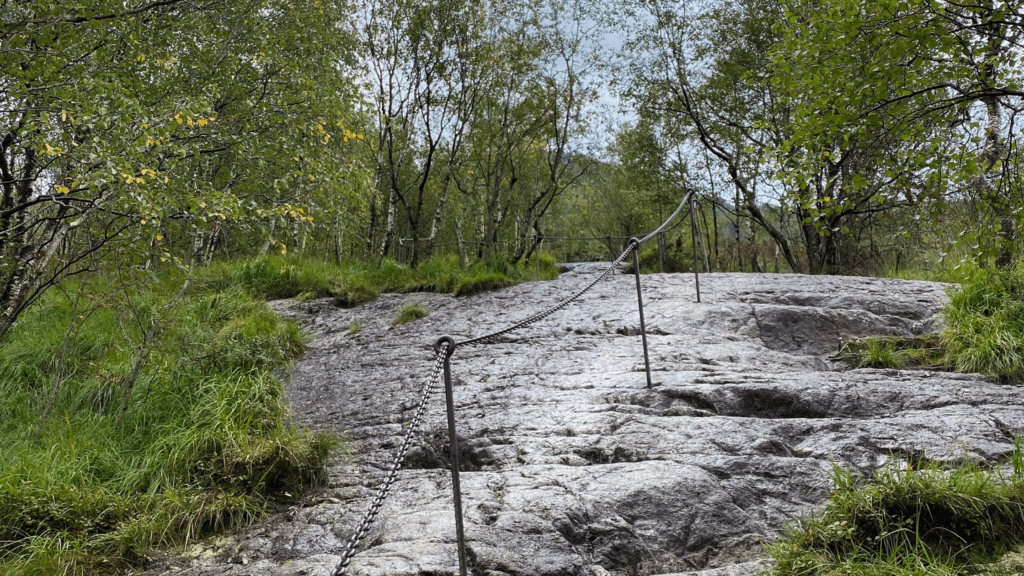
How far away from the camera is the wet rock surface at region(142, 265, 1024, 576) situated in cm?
312

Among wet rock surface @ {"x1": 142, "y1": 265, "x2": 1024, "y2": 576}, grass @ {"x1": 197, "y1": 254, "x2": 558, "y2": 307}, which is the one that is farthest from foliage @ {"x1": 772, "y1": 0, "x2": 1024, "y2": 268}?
grass @ {"x1": 197, "y1": 254, "x2": 558, "y2": 307}

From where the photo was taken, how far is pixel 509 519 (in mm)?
3270

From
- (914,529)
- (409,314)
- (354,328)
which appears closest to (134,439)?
(354,328)

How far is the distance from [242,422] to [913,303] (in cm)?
817

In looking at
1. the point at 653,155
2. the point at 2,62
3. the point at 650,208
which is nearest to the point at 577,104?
the point at 653,155

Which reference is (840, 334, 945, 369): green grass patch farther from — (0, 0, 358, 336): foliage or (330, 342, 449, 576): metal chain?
(0, 0, 358, 336): foliage

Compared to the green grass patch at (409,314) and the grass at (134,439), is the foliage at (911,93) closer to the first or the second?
the grass at (134,439)

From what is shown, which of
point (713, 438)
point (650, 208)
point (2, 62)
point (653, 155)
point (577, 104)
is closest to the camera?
point (713, 438)

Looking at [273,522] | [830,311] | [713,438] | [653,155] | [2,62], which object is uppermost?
[653,155]

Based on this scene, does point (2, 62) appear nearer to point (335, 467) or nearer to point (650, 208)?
point (335, 467)

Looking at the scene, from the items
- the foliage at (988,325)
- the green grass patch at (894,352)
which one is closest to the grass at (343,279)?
the green grass patch at (894,352)

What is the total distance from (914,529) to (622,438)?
6.03ft

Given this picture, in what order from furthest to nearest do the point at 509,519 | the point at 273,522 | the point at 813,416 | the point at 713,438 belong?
the point at 813,416 < the point at 713,438 < the point at 273,522 < the point at 509,519

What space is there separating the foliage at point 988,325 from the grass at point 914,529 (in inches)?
93.6
